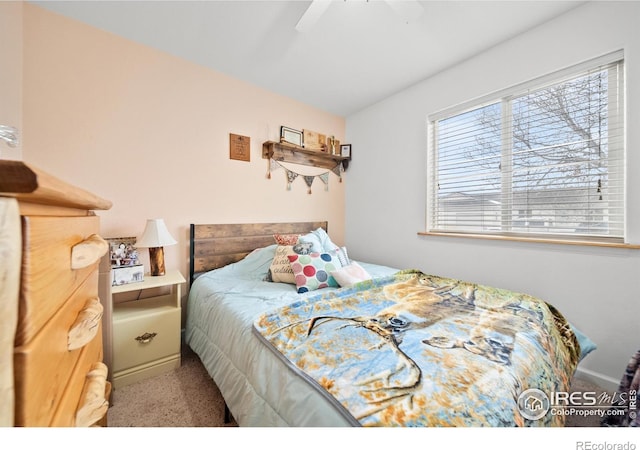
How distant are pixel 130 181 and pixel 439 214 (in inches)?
111

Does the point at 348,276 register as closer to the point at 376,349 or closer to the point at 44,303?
the point at 376,349

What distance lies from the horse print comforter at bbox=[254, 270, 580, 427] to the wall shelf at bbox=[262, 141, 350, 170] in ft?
5.80

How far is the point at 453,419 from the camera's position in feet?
2.11

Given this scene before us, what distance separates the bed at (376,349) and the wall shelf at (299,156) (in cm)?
131

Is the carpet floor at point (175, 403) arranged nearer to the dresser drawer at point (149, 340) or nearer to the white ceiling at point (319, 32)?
the dresser drawer at point (149, 340)

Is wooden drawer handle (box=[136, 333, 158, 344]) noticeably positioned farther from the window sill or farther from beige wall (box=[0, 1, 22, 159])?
the window sill

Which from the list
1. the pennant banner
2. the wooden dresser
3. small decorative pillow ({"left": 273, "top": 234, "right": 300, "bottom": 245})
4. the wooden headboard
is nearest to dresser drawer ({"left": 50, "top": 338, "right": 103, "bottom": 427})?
the wooden dresser

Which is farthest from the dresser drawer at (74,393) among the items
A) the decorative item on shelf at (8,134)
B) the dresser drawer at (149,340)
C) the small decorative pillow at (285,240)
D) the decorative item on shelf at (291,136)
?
the decorative item on shelf at (291,136)

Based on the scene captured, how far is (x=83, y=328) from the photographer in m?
0.54

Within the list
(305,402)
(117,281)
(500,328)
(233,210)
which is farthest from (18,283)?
(233,210)

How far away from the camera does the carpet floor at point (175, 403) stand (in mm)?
1324

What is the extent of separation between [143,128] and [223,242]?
Answer: 114 cm

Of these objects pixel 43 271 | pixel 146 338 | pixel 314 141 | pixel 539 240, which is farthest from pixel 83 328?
pixel 314 141
